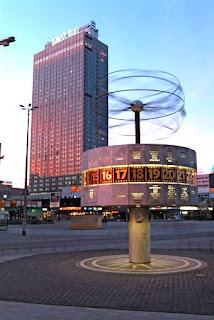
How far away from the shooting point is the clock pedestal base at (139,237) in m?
16.8

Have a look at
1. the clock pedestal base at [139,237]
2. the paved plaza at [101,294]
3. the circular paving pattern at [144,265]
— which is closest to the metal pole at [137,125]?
the clock pedestal base at [139,237]

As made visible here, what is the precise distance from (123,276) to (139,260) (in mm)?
3486

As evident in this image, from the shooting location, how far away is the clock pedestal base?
55.3ft

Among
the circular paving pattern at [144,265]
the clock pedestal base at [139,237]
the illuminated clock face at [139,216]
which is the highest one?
the illuminated clock face at [139,216]

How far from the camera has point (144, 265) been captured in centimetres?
1616

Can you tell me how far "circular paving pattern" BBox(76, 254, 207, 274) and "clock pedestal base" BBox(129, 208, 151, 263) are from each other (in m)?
0.41

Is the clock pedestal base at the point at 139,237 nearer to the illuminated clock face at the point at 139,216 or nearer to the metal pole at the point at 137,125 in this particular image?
the illuminated clock face at the point at 139,216

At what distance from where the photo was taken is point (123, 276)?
44.1 ft

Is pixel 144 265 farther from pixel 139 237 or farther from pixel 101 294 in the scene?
pixel 101 294

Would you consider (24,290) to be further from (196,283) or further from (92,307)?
(196,283)

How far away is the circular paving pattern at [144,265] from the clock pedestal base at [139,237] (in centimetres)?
41

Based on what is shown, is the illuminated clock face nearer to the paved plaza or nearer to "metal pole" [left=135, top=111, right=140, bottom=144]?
the paved plaza

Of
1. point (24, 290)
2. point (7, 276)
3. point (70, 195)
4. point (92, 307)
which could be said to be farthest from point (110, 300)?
point (70, 195)

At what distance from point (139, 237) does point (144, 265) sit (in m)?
1.54
